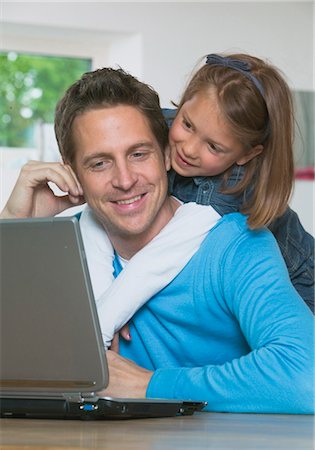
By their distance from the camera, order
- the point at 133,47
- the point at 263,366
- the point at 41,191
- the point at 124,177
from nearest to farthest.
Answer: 1. the point at 263,366
2. the point at 124,177
3. the point at 41,191
4. the point at 133,47

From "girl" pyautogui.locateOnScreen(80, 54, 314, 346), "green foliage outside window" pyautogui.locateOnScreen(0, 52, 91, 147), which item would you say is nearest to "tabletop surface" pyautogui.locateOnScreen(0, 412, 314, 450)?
"girl" pyautogui.locateOnScreen(80, 54, 314, 346)

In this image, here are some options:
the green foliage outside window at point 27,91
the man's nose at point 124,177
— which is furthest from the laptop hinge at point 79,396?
the green foliage outside window at point 27,91

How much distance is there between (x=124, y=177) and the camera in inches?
72.4

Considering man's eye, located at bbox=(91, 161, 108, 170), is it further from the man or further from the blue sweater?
the blue sweater

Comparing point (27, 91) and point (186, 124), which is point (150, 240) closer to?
point (186, 124)

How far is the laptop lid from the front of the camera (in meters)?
1.25

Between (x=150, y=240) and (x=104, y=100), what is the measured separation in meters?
0.32

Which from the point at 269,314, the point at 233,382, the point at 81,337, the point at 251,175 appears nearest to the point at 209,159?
the point at 251,175

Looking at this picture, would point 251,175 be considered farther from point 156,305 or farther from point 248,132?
point 156,305

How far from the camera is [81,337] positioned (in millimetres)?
1276

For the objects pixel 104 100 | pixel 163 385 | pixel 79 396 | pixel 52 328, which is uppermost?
pixel 104 100

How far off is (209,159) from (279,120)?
0.57 feet

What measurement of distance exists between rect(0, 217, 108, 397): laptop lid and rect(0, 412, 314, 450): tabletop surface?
74 millimetres

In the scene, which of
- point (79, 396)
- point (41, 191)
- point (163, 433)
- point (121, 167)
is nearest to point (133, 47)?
point (41, 191)
